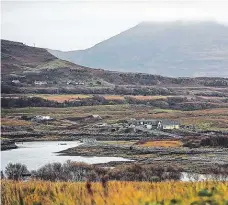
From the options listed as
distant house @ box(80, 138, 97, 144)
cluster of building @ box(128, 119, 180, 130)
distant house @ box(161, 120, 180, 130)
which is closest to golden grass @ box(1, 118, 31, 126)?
cluster of building @ box(128, 119, 180, 130)

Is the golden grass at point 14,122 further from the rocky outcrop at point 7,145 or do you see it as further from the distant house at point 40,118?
the rocky outcrop at point 7,145

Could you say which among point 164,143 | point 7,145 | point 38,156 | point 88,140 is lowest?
point 164,143

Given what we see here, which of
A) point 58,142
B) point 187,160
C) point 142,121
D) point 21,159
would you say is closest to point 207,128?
point 142,121

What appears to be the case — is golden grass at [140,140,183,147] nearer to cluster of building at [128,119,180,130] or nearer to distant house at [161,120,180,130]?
distant house at [161,120,180,130]

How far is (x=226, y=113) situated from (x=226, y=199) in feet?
428

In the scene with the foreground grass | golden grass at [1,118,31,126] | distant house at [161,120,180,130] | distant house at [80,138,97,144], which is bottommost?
distant house at [80,138,97,144]

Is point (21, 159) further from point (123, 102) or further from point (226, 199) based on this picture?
point (123, 102)

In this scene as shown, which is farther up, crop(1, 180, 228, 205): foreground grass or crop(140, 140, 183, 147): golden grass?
crop(1, 180, 228, 205): foreground grass

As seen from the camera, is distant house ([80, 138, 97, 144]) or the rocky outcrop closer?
the rocky outcrop

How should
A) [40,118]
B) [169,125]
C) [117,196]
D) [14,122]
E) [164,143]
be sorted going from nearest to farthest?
[117,196] < [164,143] < [169,125] < [14,122] < [40,118]

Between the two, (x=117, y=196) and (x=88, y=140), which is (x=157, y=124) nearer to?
(x=88, y=140)

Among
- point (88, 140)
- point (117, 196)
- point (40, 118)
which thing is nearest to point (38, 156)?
point (88, 140)

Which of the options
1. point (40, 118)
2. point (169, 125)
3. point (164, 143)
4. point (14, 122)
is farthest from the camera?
point (40, 118)

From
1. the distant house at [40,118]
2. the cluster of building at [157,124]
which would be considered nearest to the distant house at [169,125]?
the cluster of building at [157,124]
